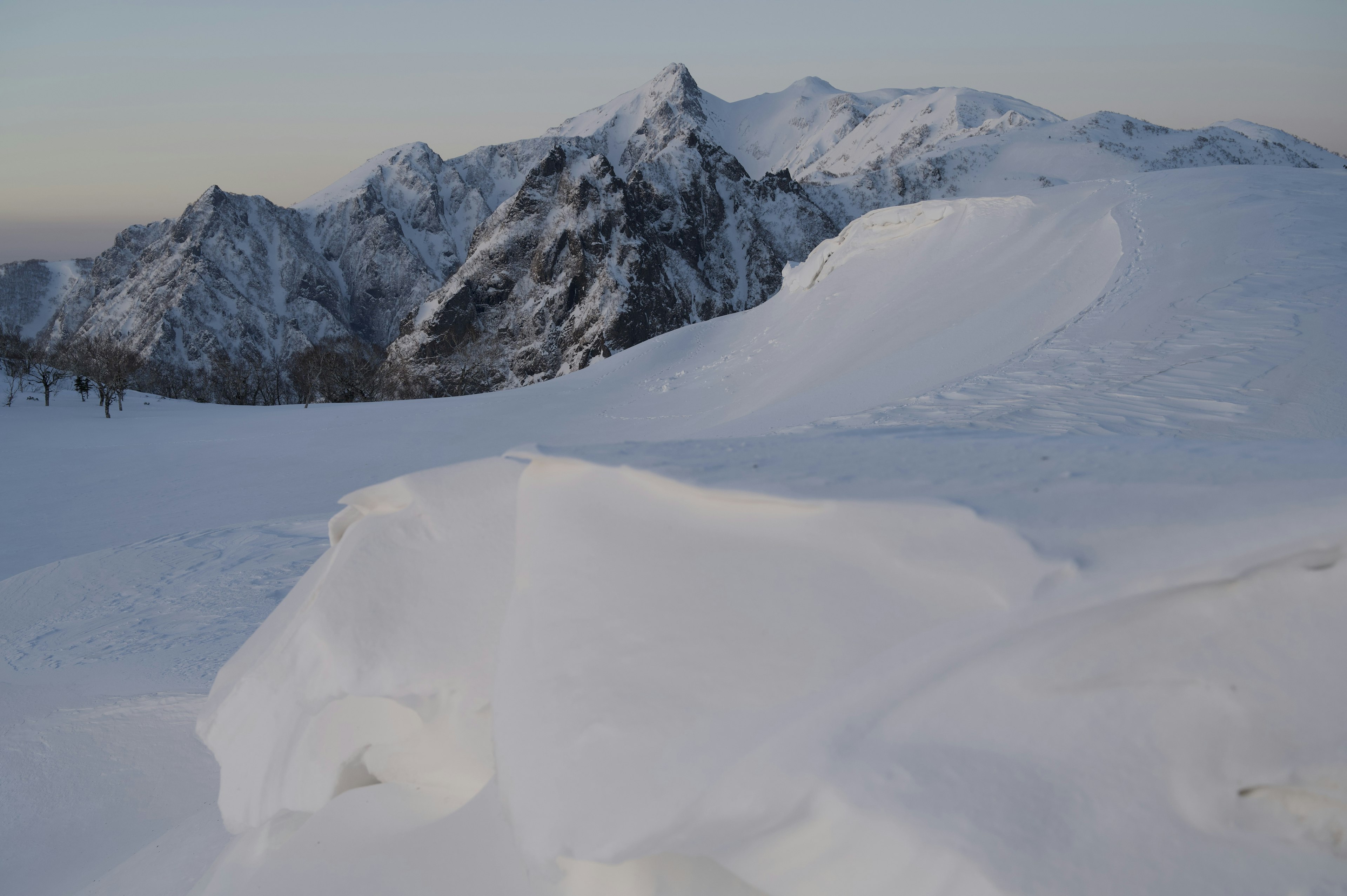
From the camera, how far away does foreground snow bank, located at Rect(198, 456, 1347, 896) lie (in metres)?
1.49

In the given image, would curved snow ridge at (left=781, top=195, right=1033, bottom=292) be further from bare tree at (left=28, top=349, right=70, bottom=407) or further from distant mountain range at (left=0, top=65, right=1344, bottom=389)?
distant mountain range at (left=0, top=65, right=1344, bottom=389)

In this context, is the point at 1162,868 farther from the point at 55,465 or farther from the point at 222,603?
the point at 55,465

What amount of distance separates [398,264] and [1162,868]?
146 metres

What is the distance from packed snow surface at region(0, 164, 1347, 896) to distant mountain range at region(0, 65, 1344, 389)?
209 feet

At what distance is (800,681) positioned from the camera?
1770mm

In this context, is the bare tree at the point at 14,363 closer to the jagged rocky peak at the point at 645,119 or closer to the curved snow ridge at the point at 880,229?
the curved snow ridge at the point at 880,229

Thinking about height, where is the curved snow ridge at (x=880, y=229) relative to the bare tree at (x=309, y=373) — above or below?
above

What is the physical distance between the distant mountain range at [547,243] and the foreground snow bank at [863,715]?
65.4m

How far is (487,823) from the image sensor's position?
224 centimetres

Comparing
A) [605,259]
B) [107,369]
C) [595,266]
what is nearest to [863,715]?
[107,369]

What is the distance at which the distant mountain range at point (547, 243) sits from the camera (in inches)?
3191

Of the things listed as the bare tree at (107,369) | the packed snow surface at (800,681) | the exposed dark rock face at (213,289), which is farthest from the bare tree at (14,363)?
the exposed dark rock face at (213,289)

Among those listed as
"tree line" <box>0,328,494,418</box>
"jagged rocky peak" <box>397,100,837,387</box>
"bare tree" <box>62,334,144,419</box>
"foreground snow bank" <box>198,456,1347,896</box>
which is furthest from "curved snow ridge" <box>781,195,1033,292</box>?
"jagged rocky peak" <box>397,100,837,387</box>

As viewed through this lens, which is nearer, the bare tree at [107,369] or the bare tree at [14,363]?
the bare tree at [107,369]
